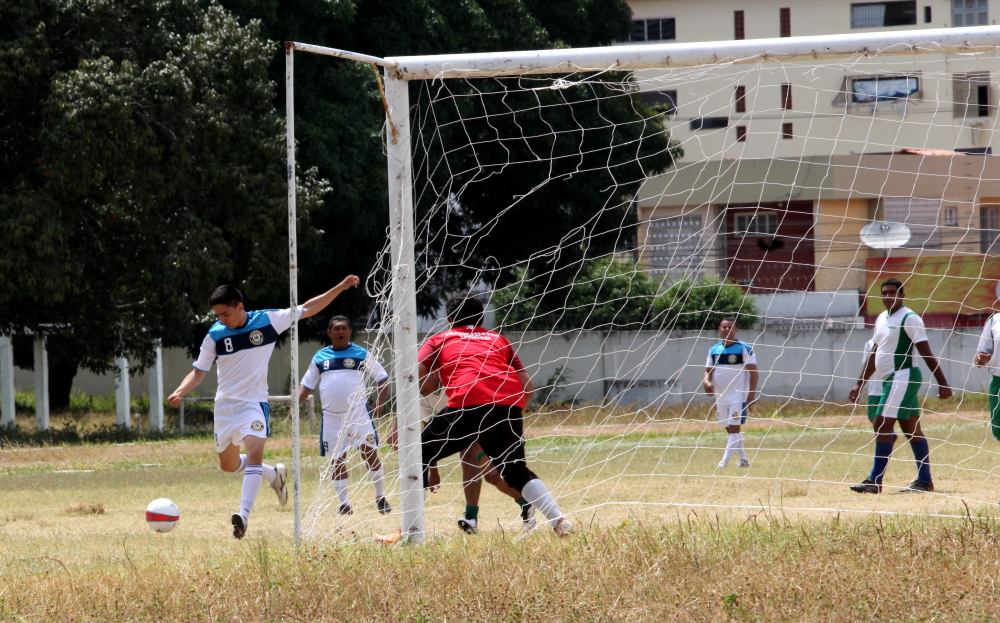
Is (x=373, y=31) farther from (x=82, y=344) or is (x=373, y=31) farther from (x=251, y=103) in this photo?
(x=82, y=344)

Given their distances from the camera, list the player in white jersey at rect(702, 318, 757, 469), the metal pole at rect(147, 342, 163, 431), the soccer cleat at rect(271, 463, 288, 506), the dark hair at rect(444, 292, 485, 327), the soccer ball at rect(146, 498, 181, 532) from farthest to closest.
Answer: the metal pole at rect(147, 342, 163, 431) → the player in white jersey at rect(702, 318, 757, 469) → the soccer cleat at rect(271, 463, 288, 506) → the soccer ball at rect(146, 498, 181, 532) → the dark hair at rect(444, 292, 485, 327)

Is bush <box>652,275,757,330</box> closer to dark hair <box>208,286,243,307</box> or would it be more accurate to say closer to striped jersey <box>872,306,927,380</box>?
striped jersey <box>872,306,927,380</box>

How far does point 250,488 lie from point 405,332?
223 cm

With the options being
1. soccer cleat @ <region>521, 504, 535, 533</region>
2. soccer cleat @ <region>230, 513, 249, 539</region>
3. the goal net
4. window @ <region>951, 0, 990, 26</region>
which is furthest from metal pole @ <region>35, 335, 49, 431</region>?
window @ <region>951, 0, 990, 26</region>

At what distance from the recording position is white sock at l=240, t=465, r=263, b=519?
764 centimetres

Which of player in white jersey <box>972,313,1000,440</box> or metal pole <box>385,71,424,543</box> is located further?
player in white jersey <box>972,313,1000,440</box>

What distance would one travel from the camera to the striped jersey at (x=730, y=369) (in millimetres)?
12180

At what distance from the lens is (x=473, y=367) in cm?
688

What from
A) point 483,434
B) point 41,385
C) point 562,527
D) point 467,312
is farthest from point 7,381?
point 562,527

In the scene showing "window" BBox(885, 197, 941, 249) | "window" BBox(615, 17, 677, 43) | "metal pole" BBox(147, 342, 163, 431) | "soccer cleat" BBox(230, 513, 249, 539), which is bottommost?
"metal pole" BBox(147, 342, 163, 431)

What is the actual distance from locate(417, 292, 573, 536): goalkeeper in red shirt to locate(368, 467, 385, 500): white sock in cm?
46

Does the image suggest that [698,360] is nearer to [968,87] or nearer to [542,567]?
[968,87]

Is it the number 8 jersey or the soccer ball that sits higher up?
the number 8 jersey

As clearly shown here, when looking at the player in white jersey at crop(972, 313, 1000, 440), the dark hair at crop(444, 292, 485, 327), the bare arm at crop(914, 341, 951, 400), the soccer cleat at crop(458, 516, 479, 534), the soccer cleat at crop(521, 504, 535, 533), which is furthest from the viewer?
the bare arm at crop(914, 341, 951, 400)
